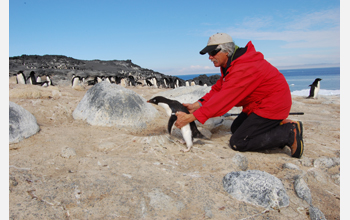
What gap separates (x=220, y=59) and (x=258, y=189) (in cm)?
187

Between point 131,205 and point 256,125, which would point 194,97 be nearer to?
point 256,125

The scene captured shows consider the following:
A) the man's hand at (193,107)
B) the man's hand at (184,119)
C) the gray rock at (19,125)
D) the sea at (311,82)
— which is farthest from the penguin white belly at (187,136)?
the sea at (311,82)

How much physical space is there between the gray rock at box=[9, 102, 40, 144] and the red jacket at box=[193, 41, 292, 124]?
2.40m

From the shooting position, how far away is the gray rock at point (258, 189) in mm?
1798

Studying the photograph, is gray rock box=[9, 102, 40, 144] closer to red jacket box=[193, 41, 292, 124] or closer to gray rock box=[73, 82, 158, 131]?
gray rock box=[73, 82, 158, 131]

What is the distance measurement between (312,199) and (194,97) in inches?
159

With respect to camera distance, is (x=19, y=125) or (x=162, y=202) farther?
(x=19, y=125)

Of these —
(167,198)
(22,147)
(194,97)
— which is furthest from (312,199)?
(194,97)

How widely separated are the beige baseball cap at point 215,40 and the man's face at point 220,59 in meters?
0.14

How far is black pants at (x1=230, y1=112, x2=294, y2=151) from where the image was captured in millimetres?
3035

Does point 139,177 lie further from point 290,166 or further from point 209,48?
point 209,48

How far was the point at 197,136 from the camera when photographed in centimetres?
365

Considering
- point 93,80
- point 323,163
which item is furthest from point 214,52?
point 93,80

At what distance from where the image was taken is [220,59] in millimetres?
3018
